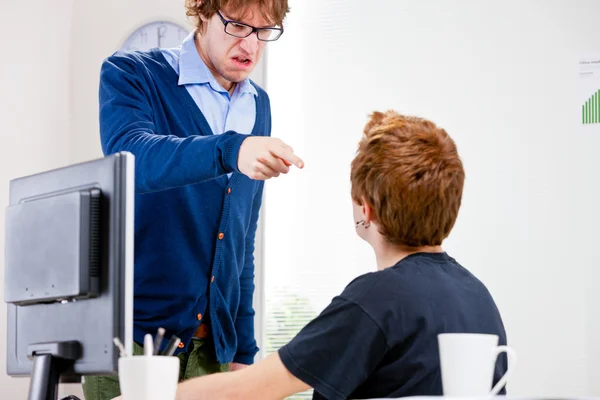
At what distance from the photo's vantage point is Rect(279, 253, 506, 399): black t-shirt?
1252 millimetres

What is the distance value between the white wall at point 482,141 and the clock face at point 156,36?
428 millimetres

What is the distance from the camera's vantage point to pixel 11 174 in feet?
11.5

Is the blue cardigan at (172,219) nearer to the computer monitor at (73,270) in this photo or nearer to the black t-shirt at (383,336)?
the computer monitor at (73,270)

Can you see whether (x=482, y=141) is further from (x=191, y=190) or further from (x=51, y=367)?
(x=51, y=367)

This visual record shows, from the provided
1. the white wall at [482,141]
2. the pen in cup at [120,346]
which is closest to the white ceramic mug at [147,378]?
the pen in cup at [120,346]

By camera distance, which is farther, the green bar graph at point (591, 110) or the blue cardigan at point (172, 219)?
the green bar graph at point (591, 110)

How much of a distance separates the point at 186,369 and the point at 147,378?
0.79 meters

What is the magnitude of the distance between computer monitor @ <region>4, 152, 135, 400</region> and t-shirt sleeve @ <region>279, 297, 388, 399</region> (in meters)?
0.26

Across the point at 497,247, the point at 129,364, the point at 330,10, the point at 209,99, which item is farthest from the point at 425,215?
the point at 330,10

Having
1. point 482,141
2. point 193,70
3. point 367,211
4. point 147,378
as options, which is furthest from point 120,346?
point 482,141

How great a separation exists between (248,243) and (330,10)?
1666mm

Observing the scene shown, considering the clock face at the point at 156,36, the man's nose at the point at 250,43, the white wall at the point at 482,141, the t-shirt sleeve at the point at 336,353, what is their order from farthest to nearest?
1. the clock face at the point at 156,36
2. the white wall at the point at 482,141
3. the man's nose at the point at 250,43
4. the t-shirt sleeve at the point at 336,353

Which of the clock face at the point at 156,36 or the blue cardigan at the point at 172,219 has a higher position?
the clock face at the point at 156,36

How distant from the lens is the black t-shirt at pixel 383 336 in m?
1.25
